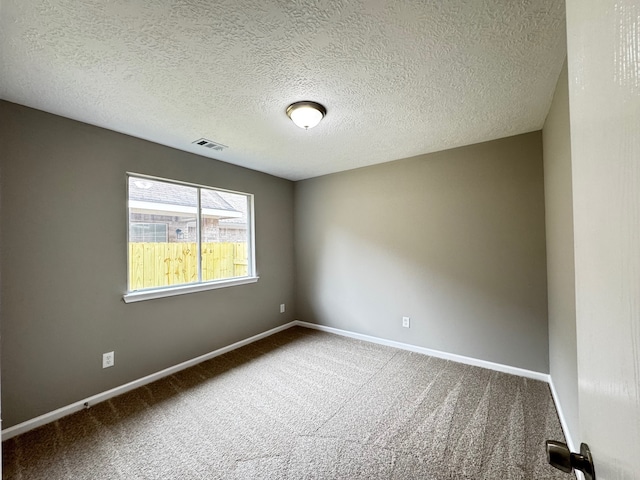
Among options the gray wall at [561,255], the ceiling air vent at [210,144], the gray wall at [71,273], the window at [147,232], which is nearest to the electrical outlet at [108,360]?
the gray wall at [71,273]

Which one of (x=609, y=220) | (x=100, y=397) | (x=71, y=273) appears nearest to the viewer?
(x=609, y=220)

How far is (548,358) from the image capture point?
243 cm

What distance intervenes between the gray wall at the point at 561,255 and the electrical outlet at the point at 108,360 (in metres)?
3.33

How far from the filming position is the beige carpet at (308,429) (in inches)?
61.3

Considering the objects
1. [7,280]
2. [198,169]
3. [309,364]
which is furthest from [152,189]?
[309,364]

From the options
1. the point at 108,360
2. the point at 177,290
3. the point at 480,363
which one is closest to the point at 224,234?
the point at 177,290

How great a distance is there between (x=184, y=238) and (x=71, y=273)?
0.99 meters

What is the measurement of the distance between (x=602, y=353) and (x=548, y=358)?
2.72 meters

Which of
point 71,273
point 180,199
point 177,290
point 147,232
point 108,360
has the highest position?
point 180,199

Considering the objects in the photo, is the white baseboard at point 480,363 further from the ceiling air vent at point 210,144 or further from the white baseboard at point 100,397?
the ceiling air vent at point 210,144

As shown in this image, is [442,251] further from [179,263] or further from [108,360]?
[108,360]

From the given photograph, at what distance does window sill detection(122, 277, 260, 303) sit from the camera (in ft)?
8.02

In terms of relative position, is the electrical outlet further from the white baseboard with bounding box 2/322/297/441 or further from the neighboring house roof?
the neighboring house roof

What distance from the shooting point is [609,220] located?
15.3 inches
